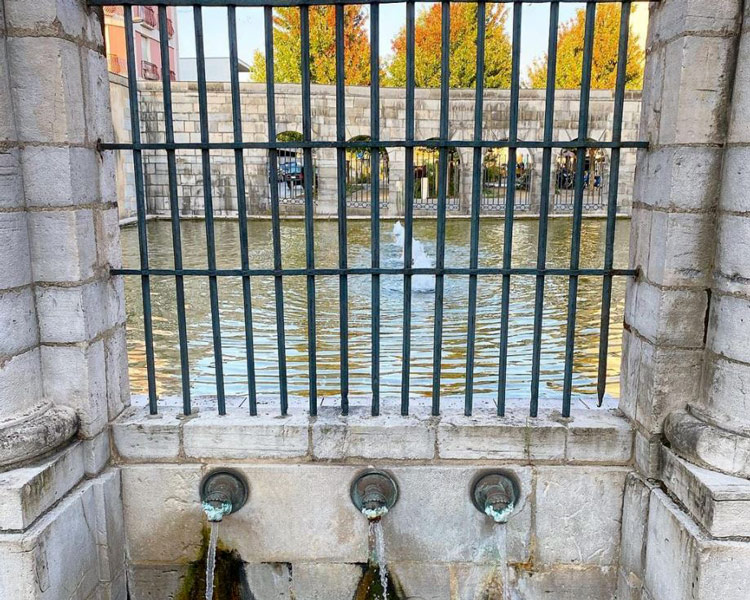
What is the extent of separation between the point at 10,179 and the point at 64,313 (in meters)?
0.56

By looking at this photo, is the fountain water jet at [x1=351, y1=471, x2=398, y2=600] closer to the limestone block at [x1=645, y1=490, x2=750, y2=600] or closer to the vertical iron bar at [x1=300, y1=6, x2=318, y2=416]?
the vertical iron bar at [x1=300, y1=6, x2=318, y2=416]

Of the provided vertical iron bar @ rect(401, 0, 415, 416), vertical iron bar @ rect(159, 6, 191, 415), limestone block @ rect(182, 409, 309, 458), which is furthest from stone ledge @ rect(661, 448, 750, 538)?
vertical iron bar @ rect(159, 6, 191, 415)

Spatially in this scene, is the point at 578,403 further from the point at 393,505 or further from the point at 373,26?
the point at 373,26

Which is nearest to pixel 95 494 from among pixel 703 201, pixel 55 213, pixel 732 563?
pixel 55 213

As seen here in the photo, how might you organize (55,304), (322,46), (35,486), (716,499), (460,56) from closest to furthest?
(716,499) → (35,486) → (55,304) → (322,46) → (460,56)

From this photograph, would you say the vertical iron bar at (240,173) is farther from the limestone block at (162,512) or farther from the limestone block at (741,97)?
the limestone block at (741,97)

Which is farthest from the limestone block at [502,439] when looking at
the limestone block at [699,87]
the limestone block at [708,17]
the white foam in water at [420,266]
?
the white foam in water at [420,266]

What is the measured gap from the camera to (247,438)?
285 cm

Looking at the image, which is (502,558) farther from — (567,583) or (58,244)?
(58,244)

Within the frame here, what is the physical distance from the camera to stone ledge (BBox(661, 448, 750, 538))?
7.41 ft

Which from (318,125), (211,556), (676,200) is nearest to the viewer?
(676,200)

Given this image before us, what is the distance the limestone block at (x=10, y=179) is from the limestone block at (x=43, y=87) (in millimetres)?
87

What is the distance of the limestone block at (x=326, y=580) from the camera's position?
2.93 m

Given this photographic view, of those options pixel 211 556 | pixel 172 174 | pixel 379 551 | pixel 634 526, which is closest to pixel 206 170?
pixel 172 174
